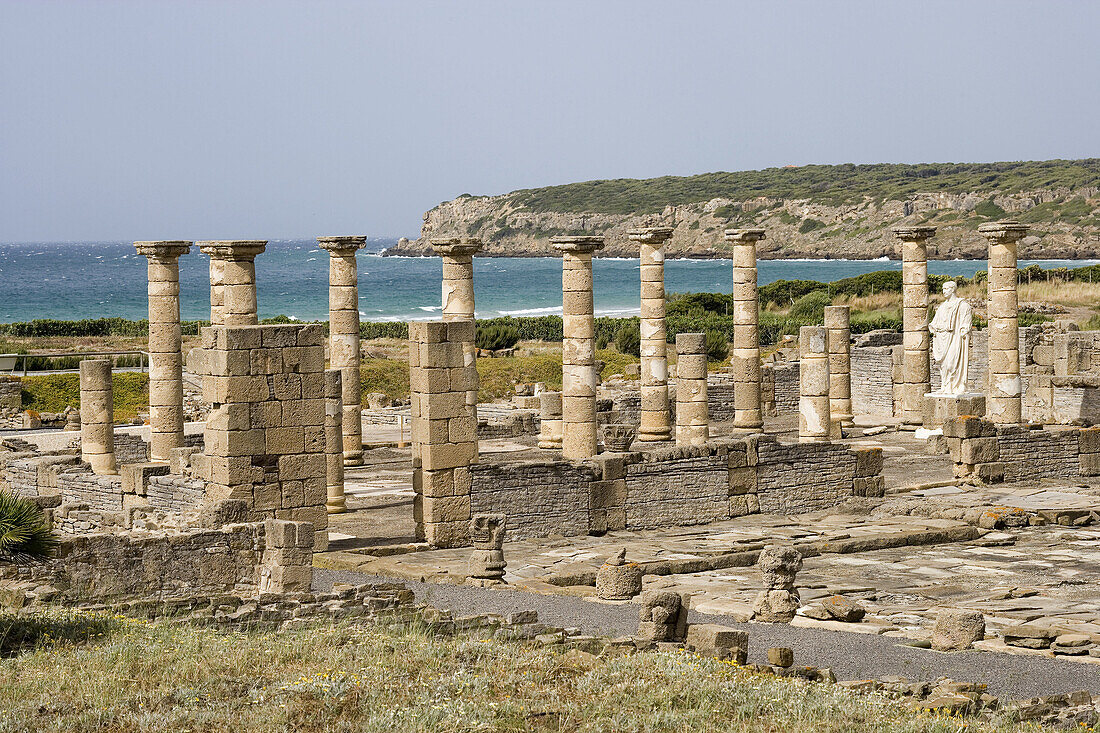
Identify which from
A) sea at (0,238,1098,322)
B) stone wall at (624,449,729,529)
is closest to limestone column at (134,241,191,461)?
stone wall at (624,449,729,529)

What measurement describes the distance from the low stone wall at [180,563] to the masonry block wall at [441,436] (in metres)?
3.44

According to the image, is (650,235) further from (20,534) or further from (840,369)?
(20,534)

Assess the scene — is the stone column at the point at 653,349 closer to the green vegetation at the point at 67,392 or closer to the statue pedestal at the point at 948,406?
the statue pedestal at the point at 948,406

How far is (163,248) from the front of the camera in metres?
23.3

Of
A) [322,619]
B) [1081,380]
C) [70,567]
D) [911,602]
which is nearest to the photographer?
[322,619]

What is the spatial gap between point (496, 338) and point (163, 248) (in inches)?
1299

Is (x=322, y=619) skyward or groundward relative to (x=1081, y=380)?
groundward

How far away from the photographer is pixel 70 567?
15562 mm

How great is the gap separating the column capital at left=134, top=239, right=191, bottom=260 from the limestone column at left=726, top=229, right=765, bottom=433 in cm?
1057

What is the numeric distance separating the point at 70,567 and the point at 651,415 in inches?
546

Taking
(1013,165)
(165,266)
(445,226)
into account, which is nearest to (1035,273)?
(165,266)

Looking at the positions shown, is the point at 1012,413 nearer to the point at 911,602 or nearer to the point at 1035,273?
the point at 911,602

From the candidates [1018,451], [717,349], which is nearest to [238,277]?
[1018,451]

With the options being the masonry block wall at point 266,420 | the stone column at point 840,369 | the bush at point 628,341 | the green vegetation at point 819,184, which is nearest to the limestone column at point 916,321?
the stone column at point 840,369
